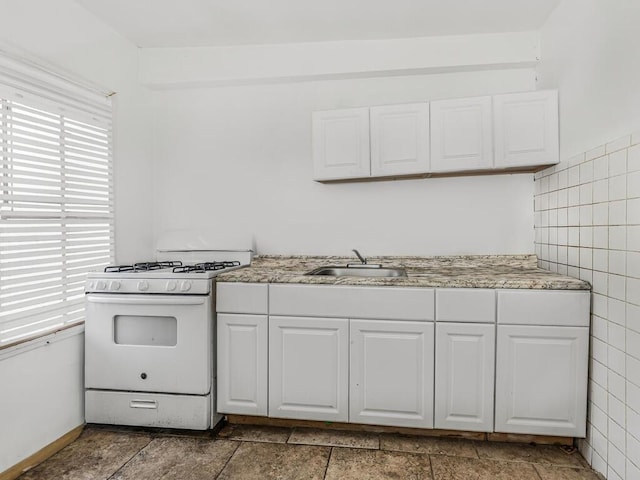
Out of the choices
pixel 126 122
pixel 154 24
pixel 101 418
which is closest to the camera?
pixel 101 418

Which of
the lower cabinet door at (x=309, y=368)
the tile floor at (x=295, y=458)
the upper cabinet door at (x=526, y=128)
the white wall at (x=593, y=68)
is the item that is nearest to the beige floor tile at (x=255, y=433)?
the tile floor at (x=295, y=458)

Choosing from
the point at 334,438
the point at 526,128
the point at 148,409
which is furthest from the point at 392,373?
the point at 526,128

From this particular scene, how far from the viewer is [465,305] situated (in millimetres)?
2047

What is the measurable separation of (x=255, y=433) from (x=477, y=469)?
44.9 inches

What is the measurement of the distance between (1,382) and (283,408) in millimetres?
1310

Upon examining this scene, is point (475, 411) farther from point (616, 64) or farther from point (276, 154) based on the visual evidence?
point (276, 154)

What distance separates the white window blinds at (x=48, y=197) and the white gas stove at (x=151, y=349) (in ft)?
0.62

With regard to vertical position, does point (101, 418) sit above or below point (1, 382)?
below

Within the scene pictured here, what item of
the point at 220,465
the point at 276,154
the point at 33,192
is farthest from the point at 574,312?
the point at 33,192

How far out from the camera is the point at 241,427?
91.2 inches

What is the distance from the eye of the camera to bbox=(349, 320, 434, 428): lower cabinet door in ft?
6.84

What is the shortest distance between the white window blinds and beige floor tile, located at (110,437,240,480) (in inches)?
31.6

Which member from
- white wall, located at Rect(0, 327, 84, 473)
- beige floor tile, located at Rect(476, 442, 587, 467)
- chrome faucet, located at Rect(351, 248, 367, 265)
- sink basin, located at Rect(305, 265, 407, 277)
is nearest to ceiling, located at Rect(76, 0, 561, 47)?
chrome faucet, located at Rect(351, 248, 367, 265)

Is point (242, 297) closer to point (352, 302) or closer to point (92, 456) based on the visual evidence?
point (352, 302)
